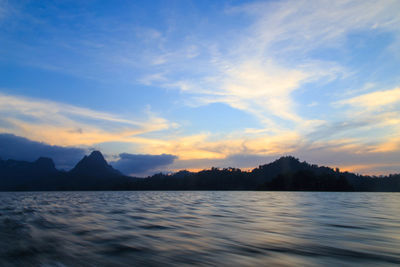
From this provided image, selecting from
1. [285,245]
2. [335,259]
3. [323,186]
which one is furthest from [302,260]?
[323,186]

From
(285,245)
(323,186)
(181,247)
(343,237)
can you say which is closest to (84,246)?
(181,247)

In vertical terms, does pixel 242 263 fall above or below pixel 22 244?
above

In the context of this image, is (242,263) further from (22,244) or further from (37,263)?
(22,244)

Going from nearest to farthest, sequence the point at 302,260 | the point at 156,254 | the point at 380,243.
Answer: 1. the point at 302,260
2. the point at 156,254
3. the point at 380,243

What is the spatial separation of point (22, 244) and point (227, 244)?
24.7 feet

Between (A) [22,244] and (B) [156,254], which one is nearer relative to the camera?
(B) [156,254]

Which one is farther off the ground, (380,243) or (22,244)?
(380,243)

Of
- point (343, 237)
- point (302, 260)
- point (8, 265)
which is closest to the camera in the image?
point (8, 265)

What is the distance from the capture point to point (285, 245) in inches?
334

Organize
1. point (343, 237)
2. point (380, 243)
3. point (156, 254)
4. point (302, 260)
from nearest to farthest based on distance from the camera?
point (302, 260) < point (156, 254) < point (380, 243) < point (343, 237)

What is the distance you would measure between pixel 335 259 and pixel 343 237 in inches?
151

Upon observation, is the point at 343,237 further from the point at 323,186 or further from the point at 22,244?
the point at 323,186

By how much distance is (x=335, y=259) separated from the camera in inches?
274

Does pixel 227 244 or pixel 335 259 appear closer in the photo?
pixel 335 259
